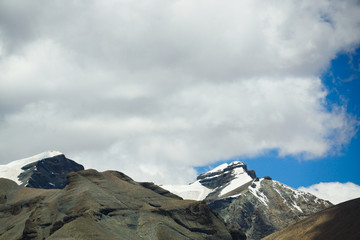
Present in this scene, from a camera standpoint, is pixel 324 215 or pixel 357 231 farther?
pixel 324 215

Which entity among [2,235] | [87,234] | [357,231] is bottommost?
[357,231]

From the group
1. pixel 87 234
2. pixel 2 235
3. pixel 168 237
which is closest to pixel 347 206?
pixel 168 237

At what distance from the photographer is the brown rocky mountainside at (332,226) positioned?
546 feet

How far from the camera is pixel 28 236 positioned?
17625 cm

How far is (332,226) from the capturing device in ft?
582

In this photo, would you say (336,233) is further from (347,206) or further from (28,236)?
(28,236)

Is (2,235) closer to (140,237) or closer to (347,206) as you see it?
(140,237)

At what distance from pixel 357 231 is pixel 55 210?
→ 127482 millimetres

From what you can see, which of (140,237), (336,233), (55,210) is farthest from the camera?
(55,210)

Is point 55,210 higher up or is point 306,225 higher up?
point 55,210

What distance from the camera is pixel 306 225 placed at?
193 meters

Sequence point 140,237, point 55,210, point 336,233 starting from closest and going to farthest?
point 336,233 < point 140,237 < point 55,210

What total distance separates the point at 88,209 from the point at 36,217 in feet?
79.7

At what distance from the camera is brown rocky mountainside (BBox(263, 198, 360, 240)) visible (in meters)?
166
